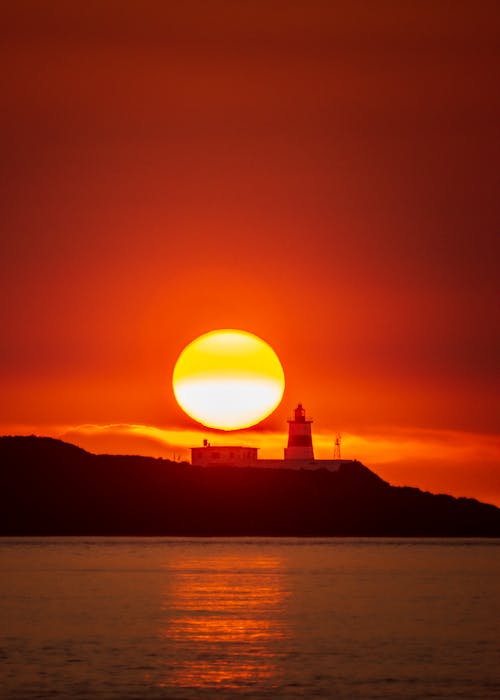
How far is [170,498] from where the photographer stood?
7431 inches

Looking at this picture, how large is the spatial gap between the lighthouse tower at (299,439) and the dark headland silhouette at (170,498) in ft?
8.34

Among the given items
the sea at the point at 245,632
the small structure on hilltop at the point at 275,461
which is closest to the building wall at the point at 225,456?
the small structure on hilltop at the point at 275,461

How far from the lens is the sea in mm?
48031

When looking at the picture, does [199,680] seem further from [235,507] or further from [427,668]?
[235,507]

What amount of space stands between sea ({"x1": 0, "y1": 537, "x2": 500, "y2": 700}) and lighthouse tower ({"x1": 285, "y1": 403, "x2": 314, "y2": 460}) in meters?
66.0

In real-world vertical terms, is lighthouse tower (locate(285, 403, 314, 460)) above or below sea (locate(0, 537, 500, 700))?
above

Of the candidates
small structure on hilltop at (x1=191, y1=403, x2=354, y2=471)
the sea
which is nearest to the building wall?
small structure on hilltop at (x1=191, y1=403, x2=354, y2=471)

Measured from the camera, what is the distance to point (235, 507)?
189500 millimetres

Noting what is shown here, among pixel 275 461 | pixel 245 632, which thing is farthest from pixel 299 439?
pixel 245 632

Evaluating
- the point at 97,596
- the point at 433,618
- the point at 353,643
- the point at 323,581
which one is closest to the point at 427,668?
the point at 353,643

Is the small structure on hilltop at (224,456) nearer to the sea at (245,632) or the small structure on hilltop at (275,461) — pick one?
the small structure on hilltop at (275,461)

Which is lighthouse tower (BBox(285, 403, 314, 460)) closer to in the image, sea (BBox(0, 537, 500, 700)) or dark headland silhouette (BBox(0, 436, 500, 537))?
dark headland silhouette (BBox(0, 436, 500, 537))

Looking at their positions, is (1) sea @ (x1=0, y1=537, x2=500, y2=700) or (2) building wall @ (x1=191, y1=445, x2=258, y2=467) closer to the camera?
(1) sea @ (x1=0, y1=537, x2=500, y2=700)

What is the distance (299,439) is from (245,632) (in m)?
126
